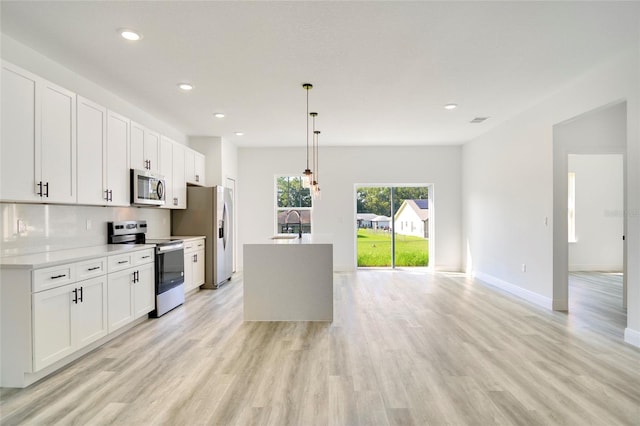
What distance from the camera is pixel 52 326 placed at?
262cm

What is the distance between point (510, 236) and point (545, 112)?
6.39 ft

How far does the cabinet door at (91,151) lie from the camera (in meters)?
3.32

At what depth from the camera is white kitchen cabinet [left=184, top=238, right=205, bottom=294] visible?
517 centimetres

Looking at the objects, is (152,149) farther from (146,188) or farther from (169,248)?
(169,248)

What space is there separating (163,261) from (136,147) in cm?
146

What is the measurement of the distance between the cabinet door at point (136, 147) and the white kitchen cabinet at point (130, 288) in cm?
113

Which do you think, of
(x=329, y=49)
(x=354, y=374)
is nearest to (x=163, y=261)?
(x=354, y=374)

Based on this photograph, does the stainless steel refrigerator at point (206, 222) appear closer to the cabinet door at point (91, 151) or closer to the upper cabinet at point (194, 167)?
the upper cabinet at point (194, 167)

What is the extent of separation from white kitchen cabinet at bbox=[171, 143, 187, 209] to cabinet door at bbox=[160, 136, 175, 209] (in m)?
0.10

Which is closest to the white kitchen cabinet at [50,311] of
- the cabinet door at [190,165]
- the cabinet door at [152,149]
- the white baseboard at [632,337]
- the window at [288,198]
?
Answer: the cabinet door at [152,149]

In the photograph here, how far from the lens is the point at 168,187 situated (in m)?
5.16

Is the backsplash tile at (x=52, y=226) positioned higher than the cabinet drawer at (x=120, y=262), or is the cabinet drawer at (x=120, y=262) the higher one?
the backsplash tile at (x=52, y=226)

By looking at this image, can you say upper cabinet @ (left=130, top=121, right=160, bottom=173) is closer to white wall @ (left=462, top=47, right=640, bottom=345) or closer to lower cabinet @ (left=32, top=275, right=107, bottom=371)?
lower cabinet @ (left=32, top=275, right=107, bottom=371)

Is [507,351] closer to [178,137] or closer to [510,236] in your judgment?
[510,236]
